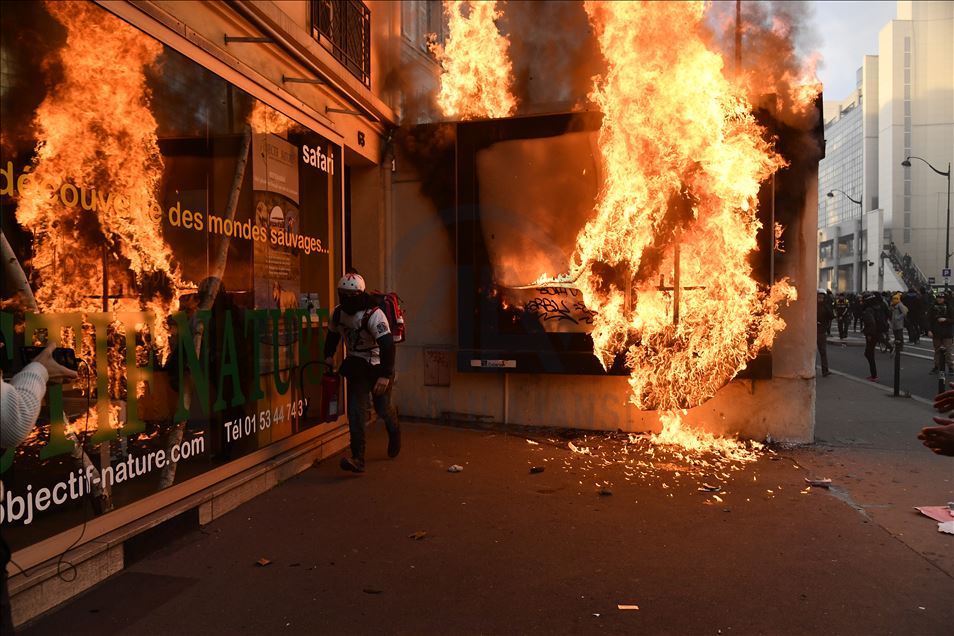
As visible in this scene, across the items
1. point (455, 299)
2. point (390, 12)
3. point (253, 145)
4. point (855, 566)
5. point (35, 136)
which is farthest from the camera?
point (390, 12)

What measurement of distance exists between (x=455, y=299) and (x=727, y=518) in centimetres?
445

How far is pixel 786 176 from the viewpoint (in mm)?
7086

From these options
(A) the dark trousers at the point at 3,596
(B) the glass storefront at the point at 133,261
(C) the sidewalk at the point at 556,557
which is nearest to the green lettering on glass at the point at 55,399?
(B) the glass storefront at the point at 133,261

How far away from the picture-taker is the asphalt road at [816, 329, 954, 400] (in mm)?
11680

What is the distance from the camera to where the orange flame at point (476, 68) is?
8.89 metres

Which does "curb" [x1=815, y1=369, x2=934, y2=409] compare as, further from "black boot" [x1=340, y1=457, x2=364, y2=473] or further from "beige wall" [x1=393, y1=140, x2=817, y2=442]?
"black boot" [x1=340, y1=457, x2=364, y2=473]

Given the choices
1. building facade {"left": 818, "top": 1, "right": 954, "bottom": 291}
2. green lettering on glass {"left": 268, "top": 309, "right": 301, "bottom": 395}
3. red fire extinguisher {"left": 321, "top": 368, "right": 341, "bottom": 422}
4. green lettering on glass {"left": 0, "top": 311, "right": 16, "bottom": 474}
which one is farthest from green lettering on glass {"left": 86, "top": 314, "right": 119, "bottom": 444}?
building facade {"left": 818, "top": 1, "right": 954, "bottom": 291}

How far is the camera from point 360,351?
6102 millimetres

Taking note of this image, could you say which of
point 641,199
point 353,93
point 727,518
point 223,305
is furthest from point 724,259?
point 223,305

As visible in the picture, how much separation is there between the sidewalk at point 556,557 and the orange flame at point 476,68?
5.08m

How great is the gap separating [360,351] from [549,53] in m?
5.50

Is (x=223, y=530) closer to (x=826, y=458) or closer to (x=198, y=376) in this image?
(x=198, y=376)

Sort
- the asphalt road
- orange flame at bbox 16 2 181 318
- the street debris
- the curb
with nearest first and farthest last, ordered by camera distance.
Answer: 1. orange flame at bbox 16 2 181 318
2. the street debris
3. the curb
4. the asphalt road

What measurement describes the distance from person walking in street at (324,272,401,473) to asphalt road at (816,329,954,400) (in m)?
9.39
